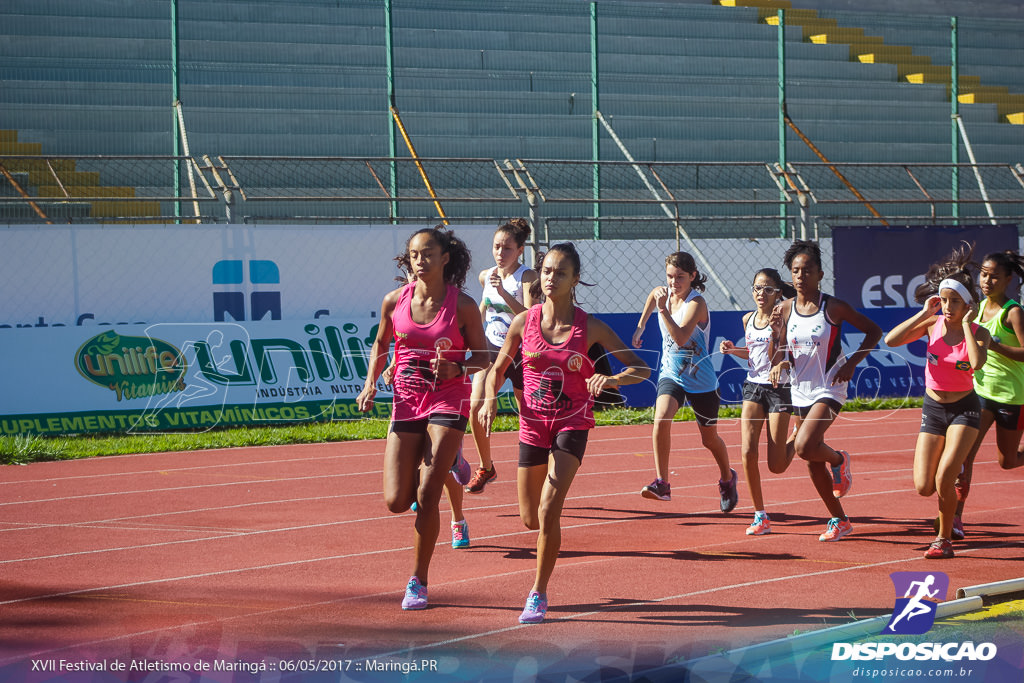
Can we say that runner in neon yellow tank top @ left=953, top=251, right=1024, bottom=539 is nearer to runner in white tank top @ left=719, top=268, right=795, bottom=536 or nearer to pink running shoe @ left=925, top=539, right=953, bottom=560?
pink running shoe @ left=925, top=539, right=953, bottom=560

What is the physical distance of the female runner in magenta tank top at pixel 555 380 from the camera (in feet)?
20.5

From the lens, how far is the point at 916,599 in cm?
611

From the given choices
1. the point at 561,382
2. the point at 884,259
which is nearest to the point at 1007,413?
the point at 561,382

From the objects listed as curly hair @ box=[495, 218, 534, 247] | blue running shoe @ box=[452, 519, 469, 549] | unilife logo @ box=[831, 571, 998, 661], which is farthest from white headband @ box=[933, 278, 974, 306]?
blue running shoe @ box=[452, 519, 469, 549]

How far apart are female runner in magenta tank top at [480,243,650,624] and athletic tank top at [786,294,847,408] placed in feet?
7.43

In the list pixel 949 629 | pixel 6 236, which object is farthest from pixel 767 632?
pixel 6 236

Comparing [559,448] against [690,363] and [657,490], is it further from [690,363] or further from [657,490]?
[690,363]

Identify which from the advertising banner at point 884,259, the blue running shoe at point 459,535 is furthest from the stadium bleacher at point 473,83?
the blue running shoe at point 459,535

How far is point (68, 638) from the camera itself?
229 inches

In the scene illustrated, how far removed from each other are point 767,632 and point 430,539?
1.88 meters

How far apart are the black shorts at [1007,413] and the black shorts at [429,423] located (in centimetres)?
394

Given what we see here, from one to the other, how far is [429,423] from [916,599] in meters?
2.82

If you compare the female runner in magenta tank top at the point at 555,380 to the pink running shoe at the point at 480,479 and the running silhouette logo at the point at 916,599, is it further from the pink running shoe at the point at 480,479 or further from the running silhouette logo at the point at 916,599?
A: the pink running shoe at the point at 480,479

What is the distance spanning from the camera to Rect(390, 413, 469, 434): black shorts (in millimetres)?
6562
